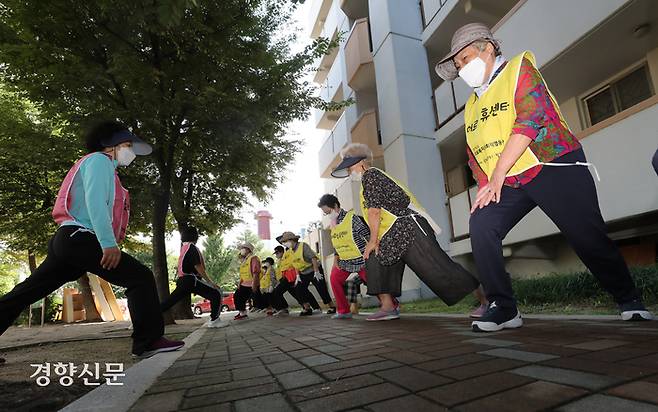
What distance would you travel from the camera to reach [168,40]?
24.4 feet

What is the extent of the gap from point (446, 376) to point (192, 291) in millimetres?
5961

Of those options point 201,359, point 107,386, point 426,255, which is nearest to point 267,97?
point 426,255

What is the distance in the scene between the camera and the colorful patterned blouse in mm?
2588

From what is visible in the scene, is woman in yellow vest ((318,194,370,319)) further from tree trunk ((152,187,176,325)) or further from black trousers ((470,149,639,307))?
tree trunk ((152,187,176,325))

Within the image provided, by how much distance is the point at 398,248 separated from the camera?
4.13 m

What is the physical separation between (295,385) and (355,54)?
1283 cm

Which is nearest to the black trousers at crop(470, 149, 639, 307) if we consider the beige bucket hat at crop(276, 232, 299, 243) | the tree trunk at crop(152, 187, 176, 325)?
the beige bucket hat at crop(276, 232, 299, 243)

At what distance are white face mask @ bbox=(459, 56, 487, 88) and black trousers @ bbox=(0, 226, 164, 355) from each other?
307 cm

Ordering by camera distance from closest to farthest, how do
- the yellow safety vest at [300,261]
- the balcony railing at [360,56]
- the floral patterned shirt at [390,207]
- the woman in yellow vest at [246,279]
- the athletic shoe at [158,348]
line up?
the athletic shoe at [158,348] → the floral patterned shirt at [390,207] → the yellow safety vest at [300,261] → the woman in yellow vest at [246,279] → the balcony railing at [360,56]

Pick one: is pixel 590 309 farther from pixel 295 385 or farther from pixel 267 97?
pixel 267 97

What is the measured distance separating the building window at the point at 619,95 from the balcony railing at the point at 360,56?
678 centimetres

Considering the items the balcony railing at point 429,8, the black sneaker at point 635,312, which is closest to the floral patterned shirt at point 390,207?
the black sneaker at point 635,312

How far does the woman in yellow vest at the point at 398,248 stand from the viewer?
3.85 metres

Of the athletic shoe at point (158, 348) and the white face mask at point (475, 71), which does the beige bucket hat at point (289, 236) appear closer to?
the athletic shoe at point (158, 348)
